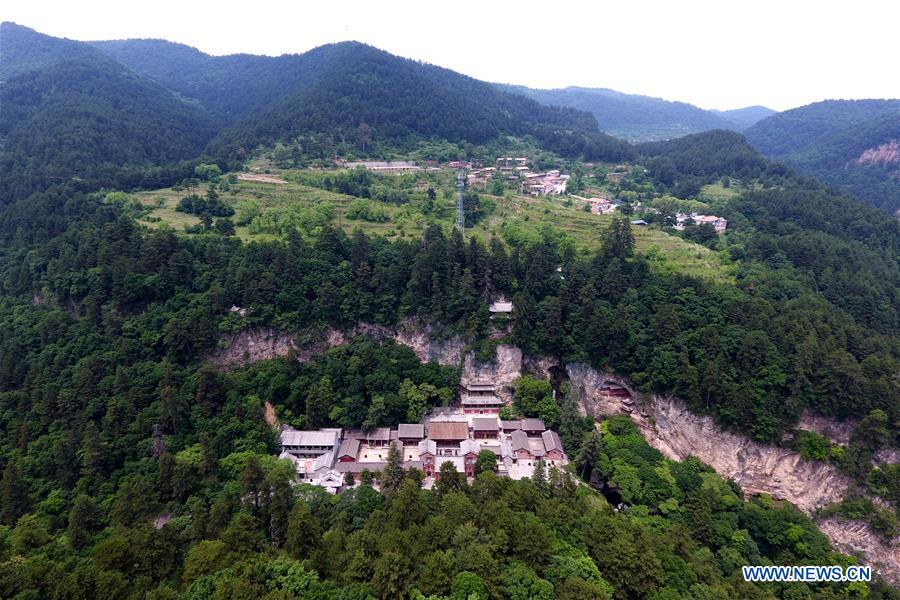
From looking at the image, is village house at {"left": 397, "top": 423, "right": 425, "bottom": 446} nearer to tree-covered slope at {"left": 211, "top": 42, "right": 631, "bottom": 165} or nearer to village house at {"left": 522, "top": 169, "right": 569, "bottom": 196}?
village house at {"left": 522, "top": 169, "right": 569, "bottom": 196}

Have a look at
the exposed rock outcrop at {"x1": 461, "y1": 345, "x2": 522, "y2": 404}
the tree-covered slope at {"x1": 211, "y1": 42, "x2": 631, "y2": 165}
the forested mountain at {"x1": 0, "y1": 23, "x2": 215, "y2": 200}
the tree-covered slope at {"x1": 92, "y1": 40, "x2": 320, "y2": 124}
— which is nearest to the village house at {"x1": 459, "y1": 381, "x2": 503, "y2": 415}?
the exposed rock outcrop at {"x1": 461, "y1": 345, "x2": 522, "y2": 404}

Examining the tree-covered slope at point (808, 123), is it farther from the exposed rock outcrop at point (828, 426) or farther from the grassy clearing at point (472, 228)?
the exposed rock outcrop at point (828, 426)

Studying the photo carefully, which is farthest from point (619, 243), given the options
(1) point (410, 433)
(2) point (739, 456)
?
(1) point (410, 433)

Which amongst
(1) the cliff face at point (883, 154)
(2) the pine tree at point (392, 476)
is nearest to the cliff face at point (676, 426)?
(2) the pine tree at point (392, 476)

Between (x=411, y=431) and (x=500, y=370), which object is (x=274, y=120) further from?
(x=411, y=431)

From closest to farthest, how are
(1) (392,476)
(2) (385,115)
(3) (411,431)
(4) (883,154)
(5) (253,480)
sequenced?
(5) (253,480), (1) (392,476), (3) (411,431), (2) (385,115), (4) (883,154)

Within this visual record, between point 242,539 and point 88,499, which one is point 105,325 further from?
point 242,539
